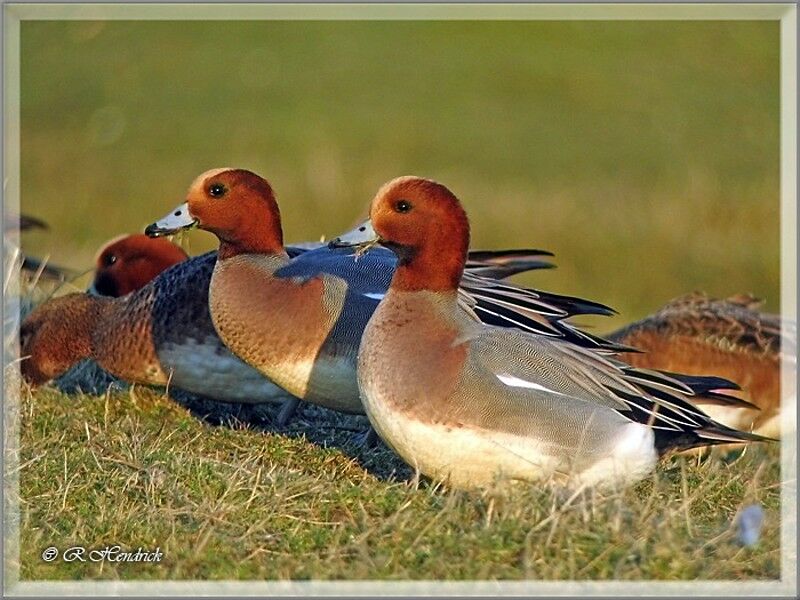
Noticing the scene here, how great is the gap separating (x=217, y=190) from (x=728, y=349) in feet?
8.73

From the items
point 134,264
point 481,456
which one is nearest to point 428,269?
point 481,456

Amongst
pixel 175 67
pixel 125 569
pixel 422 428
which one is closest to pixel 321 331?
pixel 422 428

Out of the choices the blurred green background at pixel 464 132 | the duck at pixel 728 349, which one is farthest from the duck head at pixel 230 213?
the blurred green background at pixel 464 132

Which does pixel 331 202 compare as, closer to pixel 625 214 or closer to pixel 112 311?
pixel 625 214

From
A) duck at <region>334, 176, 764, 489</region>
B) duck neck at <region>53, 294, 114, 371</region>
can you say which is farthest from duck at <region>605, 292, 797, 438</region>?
duck neck at <region>53, 294, 114, 371</region>

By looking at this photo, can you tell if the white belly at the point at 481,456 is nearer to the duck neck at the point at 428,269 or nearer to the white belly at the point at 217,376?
the duck neck at the point at 428,269

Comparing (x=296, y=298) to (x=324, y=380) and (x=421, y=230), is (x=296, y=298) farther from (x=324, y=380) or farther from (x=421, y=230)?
(x=421, y=230)

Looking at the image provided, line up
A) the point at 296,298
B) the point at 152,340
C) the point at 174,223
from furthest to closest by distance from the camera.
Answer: the point at 152,340, the point at 174,223, the point at 296,298

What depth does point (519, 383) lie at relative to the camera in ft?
13.3

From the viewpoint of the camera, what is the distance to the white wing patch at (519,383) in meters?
4.03

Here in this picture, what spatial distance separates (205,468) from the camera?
14.4 ft

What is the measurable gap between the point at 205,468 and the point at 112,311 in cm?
142

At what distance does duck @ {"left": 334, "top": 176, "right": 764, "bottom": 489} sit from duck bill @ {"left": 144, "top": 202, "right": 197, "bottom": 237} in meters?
0.84

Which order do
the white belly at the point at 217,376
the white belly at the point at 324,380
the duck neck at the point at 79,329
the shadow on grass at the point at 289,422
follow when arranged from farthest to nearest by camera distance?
the duck neck at the point at 79,329
the white belly at the point at 217,376
the shadow on grass at the point at 289,422
the white belly at the point at 324,380
